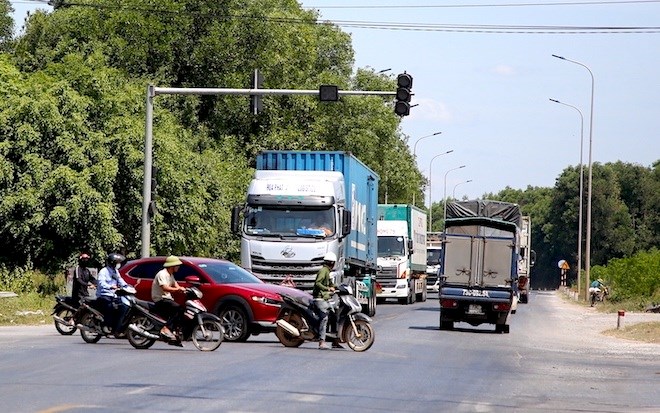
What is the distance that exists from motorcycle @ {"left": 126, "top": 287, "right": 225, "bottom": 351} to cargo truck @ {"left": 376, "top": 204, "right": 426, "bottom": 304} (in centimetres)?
3063

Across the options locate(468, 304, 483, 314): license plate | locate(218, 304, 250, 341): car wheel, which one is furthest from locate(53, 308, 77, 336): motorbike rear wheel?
locate(468, 304, 483, 314): license plate

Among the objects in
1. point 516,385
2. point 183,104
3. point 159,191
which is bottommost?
point 516,385

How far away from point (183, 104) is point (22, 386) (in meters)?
51.3

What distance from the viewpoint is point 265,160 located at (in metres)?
35.7

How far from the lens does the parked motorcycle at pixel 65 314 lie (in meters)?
27.4

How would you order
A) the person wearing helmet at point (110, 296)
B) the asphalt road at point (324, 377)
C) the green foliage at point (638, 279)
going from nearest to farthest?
the asphalt road at point (324, 377) → the person wearing helmet at point (110, 296) → the green foliage at point (638, 279)

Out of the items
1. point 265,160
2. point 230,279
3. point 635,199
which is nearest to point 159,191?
point 265,160

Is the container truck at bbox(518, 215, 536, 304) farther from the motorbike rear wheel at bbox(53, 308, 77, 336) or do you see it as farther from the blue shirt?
the blue shirt

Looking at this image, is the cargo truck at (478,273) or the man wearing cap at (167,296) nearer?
the man wearing cap at (167,296)

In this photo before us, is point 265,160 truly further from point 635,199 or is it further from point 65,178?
point 635,199

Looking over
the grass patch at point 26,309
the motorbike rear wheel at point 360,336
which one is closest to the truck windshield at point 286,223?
the grass patch at point 26,309

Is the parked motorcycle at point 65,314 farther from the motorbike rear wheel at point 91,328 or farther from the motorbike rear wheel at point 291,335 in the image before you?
the motorbike rear wheel at point 291,335

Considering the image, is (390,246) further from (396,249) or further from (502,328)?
(502,328)

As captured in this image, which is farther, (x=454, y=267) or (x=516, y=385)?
(x=454, y=267)
